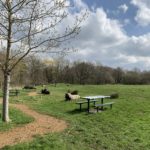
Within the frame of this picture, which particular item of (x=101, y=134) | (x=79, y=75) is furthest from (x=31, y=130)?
(x=79, y=75)

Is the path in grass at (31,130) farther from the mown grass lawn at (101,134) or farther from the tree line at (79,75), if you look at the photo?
the tree line at (79,75)

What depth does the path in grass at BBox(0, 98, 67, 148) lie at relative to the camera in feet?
39.6

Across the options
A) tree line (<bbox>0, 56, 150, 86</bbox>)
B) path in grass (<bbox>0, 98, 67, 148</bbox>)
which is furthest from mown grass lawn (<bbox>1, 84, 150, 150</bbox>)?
tree line (<bbox>0, 56, 150, 86</bbox>)

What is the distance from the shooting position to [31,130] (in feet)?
45.5

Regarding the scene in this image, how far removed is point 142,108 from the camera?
22547 millimetres

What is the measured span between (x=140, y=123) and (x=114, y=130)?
2.70 m

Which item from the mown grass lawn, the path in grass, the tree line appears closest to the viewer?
the mown grass lawn

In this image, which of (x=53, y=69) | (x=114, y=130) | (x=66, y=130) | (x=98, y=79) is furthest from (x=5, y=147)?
(x=98, y=79)

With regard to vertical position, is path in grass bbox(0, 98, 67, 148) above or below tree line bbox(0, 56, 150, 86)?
below

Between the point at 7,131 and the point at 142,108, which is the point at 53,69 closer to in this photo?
the point at 142,108

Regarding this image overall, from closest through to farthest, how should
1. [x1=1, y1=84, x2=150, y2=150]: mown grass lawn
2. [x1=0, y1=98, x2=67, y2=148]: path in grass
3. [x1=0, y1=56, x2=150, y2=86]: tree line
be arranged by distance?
[x1=1, y1=84, x2=150, y2=150]: mown grass lawn → [x1=0, y1=98, x2=67, y2=148]: path in grass → [x1=0, y1=56, x2=150, y2=86]: tree line

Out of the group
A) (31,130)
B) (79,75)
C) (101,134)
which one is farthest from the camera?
(79,75)

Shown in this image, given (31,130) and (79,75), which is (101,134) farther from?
(79,75)

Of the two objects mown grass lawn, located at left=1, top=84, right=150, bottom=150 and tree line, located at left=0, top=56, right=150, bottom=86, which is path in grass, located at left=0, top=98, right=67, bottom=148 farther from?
tree line, located at left=0, top=56, right=150, bottom=86
